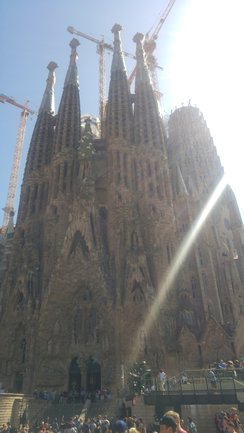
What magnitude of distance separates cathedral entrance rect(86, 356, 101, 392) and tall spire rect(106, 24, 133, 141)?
21612 millimetres

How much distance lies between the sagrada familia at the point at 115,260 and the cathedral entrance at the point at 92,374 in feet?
0.34

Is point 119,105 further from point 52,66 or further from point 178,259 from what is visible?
point 178,259

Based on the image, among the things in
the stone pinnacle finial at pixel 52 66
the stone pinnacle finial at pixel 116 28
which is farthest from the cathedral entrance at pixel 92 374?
the stone pinnacle finial at pixel 116 28

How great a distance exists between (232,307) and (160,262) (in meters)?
9.04

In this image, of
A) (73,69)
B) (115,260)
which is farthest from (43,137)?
(115,260)

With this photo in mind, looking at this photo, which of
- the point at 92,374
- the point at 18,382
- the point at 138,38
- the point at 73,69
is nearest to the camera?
the point at 18,382

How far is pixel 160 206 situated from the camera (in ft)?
110

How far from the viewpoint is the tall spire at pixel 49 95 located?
149 feet

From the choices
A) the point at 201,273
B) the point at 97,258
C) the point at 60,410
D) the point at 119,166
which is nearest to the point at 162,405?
the point at 60,410

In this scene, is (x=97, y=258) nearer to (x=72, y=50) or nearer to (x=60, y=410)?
(x=60, y=410)

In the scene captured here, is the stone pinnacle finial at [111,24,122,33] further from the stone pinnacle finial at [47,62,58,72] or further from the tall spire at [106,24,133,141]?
the stone pinnacle finial at [47,62,58,72]

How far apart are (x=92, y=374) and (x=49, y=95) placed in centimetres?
3414

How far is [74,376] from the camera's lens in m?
28.3

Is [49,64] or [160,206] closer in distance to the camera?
[160,206]
